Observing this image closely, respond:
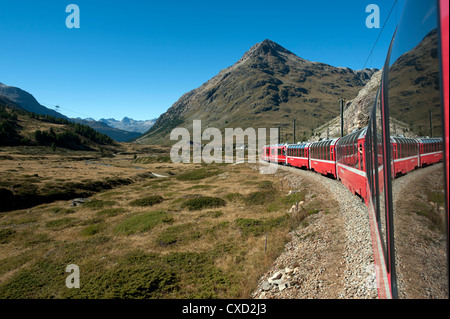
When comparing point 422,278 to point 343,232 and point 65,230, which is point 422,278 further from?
point 65,230

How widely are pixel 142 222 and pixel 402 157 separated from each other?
1939 cm

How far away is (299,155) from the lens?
34531 millimetres

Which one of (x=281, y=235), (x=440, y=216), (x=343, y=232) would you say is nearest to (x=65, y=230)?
(x=281, y=235)

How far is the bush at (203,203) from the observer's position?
23516 millimetres

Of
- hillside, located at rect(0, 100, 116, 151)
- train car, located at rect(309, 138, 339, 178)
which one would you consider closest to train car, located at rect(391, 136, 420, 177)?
train car, located at rect(309, 138, 339, 178)

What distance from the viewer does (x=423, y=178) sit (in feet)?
8.30

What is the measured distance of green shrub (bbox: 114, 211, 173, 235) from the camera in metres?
18.0

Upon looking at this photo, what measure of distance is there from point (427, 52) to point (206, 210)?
842 inches

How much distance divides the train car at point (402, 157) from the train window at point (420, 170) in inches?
4.0

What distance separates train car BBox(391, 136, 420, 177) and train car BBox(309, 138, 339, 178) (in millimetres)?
18057

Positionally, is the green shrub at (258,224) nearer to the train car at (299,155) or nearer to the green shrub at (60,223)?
the green shrub at (60,223)

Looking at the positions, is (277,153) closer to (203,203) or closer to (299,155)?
(299,155)

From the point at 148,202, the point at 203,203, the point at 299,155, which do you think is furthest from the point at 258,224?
the point at 299,155

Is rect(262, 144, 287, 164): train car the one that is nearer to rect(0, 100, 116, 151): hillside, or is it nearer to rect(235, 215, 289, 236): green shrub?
rect(235, 215, 289, 236): green shrub
